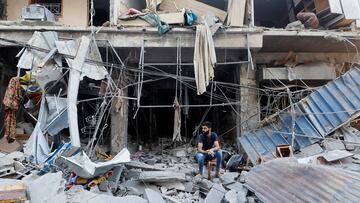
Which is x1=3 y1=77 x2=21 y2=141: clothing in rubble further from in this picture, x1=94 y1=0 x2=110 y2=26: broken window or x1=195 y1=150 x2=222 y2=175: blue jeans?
x1=94 y1=0 x2=110 y2=26: broken window

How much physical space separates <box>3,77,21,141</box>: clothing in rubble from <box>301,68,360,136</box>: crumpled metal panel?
23.3ft

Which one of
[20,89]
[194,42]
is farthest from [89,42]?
[194,42]

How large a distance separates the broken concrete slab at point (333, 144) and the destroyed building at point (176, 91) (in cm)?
2

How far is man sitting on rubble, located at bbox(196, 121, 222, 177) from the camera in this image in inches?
324

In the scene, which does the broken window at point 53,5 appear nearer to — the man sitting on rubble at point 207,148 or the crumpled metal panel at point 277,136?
the man sitting on rubble at point 207,148

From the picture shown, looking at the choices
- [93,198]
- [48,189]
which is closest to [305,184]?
[93,198]

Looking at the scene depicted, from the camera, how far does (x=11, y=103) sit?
9.15 metres

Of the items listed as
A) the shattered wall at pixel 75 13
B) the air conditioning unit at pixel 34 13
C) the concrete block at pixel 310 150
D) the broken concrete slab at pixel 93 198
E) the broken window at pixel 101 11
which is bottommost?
the broken concrete slab at pixel 93 198

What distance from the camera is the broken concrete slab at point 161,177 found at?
25.9ft

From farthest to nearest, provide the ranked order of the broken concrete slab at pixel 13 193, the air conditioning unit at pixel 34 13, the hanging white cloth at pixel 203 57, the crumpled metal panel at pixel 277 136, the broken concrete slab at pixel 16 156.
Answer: the air conditioning unit at pixel 34 13 < the crumpled metal panel at pixel 277 136 < the hanging white cloth at pixel 203 57 < the broken concrete slab at pixel 16 156 < the broken concrete slab at pixel 13 193

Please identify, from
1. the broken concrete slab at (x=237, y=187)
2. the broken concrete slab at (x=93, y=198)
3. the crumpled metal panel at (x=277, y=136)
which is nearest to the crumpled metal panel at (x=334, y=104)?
the crumpled metal panel at (x=277, y=136)

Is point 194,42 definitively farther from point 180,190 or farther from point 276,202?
point 276,202

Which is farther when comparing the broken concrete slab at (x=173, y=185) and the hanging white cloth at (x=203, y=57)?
the hanging white cloth at (x=203, y=57)

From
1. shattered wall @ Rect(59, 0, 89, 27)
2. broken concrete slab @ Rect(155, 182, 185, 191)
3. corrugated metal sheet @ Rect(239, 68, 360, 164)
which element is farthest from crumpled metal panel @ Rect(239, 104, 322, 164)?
shattered wall @ Rect(59, 0, 89, 27)
